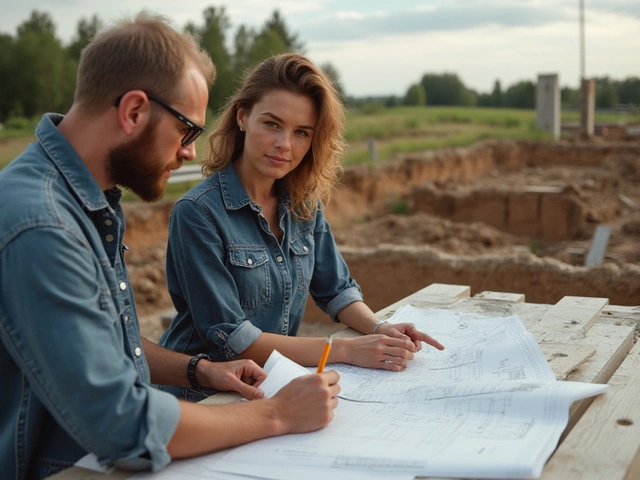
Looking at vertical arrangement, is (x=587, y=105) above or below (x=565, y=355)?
above

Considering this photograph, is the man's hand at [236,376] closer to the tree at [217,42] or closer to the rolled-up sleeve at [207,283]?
the rolled-up sleeve at [207,283]

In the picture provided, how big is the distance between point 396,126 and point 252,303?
78.7ft

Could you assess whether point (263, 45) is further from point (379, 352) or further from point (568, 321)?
point (379, 352)

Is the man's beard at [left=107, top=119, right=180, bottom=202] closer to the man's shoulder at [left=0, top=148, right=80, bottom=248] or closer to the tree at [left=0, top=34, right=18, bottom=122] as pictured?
the man's shoulder at [left=0, top=148, right=80, bottom=248]

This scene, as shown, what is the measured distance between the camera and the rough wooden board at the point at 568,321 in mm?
2406

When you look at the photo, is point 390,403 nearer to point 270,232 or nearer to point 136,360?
point 136,360

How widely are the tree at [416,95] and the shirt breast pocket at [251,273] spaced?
49.2 meters

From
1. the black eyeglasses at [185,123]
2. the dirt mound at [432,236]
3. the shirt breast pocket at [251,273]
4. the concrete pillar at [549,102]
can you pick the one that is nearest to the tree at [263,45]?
the concrete pillar at [549,102]

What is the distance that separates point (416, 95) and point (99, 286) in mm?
50766

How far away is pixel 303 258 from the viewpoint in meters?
2.76

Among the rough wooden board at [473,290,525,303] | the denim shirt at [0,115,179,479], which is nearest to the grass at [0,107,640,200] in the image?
the rough wooden board at [473,290,525,303]

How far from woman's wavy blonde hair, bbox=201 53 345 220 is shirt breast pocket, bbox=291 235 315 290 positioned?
0.32 feet

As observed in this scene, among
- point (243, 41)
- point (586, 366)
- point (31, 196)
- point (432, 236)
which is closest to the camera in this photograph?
point (31, 196)

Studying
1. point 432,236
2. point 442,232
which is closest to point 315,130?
point 432,236
